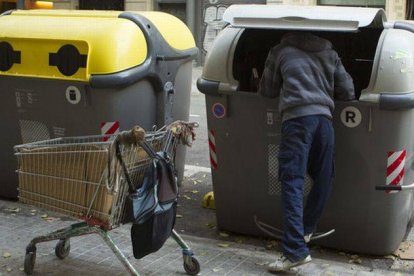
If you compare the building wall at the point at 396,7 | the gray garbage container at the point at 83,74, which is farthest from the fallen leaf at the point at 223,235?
the building wall at the point at 396,7

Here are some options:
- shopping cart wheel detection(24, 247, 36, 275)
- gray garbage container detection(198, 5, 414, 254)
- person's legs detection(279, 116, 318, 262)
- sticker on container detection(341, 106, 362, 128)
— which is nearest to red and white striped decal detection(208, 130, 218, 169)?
gray garbage container detection(198, 5, 414, 254)

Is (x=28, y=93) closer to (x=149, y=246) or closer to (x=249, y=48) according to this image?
(x=249, y=48)

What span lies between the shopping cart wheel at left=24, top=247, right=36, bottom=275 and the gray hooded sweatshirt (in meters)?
1.83

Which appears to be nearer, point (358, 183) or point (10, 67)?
point (358, 183)

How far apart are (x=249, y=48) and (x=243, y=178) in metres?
1.04

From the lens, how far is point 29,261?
396 cm

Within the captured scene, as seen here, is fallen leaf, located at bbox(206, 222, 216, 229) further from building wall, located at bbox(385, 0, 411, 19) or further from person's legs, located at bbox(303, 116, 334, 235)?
building wall, located at bbox(385, 0, 411, 19)

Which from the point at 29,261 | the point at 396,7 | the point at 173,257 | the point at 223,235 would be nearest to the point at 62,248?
the point at 29,261

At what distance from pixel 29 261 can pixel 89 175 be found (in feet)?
2.80

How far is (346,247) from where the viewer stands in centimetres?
434

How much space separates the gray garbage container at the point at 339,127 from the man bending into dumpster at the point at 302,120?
0.15 m

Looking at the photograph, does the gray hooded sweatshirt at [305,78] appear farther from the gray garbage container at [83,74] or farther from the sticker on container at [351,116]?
the gray garbage container at [83,74]

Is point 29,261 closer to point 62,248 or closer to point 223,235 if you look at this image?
point 62,248

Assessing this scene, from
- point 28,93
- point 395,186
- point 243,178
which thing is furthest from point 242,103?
point 28,93
